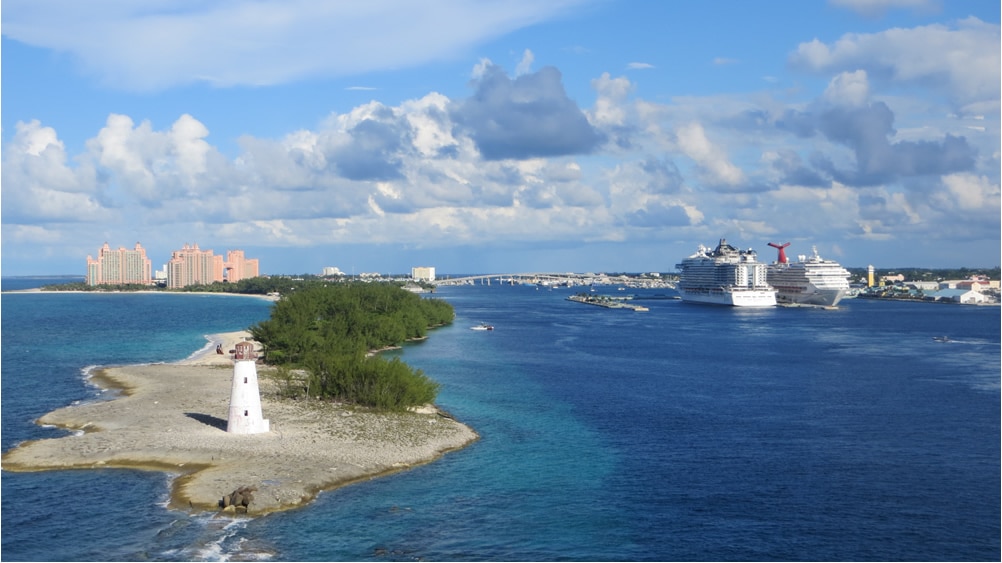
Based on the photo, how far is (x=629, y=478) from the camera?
31.8 m

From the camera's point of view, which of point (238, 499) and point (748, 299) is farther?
point (748, 299)

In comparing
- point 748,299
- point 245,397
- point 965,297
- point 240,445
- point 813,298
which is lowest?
point 240,445

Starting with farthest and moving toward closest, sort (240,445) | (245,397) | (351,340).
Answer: (351,340) < (245,397) < (240,445)

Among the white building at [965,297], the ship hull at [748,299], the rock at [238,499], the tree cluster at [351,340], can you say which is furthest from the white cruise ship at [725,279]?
the rock at [238,499]

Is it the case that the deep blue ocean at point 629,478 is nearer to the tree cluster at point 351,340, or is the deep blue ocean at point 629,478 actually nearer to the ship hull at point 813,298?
the tree cluster at point 351,340

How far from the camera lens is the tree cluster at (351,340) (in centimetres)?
4306

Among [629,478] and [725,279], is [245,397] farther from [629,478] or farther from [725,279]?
[725,279]

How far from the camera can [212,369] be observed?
2338 inches

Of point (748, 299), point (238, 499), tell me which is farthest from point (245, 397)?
point (748, 299)

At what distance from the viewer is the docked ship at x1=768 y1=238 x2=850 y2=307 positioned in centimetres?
14850

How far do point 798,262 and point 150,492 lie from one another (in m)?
147

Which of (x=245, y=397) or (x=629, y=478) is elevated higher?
(x=245, y=397)

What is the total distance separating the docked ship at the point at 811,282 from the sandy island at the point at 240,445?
120 meters

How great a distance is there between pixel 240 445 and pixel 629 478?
14.6 m
